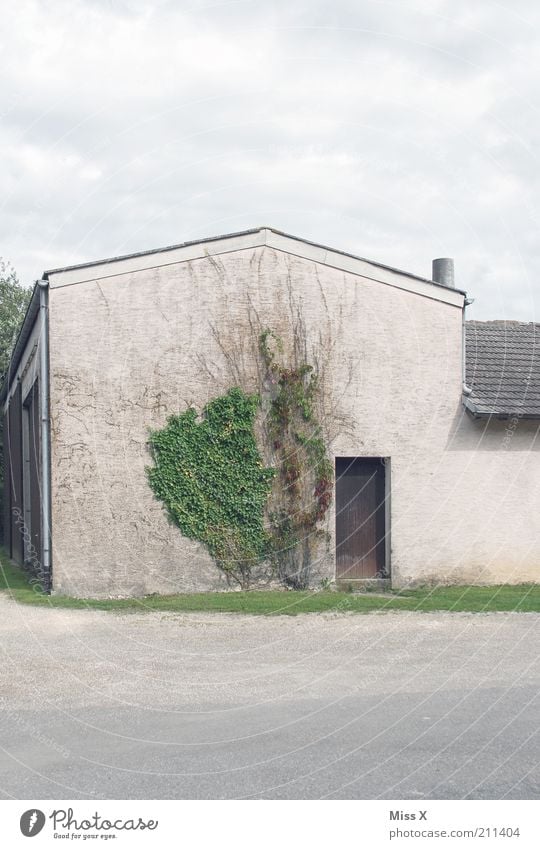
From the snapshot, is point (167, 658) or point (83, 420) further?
point (83, 420)

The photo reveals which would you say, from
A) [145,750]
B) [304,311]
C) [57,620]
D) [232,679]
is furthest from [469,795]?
[304,311]

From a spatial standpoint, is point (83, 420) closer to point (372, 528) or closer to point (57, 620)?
point (57, 620)

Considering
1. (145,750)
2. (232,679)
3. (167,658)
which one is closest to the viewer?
(145,750)

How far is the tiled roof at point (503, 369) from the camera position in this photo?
1477 cm

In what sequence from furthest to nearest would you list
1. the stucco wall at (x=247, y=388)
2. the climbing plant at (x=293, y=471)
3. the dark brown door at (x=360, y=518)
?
1. the dark brown door at (x=360, y=518)
2. the climbing plant at (x=293, y=471)
3. the stucco wall at (x=247, y=388)

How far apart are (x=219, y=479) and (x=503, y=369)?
5829 millimetres

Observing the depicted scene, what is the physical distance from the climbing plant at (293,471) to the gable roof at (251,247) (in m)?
1.48

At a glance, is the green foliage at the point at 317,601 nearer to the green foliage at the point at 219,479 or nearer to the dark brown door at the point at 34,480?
the green foliage at the point at 219,479

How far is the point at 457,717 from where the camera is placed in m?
6.57

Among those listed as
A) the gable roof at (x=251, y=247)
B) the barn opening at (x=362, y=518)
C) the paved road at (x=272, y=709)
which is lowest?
the paved road at (x=272, y=709)

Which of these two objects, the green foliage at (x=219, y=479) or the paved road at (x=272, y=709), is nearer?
the paved road at (x=272, y=709)

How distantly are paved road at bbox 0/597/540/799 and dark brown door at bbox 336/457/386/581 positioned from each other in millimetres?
3466

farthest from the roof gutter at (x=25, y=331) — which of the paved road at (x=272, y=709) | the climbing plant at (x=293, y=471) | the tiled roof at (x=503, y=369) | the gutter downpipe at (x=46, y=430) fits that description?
the tiled roof at (x=503, y=369)

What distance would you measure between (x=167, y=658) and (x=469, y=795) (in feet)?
15.2
